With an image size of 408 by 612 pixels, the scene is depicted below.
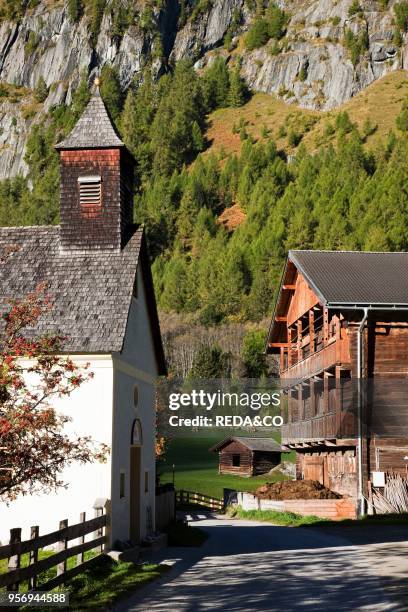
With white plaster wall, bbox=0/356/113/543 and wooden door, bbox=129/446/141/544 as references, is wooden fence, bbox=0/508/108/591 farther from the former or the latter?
wooden door, bbox=129/446/141/544

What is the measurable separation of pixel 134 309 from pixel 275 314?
2157 centimetres

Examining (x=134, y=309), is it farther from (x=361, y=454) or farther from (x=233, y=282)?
(x=233, y=282)

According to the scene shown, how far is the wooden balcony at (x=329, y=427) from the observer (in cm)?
3059

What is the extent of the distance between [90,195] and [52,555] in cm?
973

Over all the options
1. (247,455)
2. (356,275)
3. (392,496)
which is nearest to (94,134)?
(356,275)

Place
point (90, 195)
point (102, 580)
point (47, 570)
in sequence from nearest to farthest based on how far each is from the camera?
point (102, 580) < point (47, 570) < point (90, 195)

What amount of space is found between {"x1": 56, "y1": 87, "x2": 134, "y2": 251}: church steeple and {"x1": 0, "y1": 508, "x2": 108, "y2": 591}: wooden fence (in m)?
6.54

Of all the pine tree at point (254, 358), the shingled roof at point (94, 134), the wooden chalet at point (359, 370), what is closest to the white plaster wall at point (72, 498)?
the shingled roof at point (94, 134)

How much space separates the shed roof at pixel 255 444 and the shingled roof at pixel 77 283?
36285 millimetres

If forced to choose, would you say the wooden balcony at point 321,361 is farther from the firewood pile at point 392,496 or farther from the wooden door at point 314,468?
the firewood pile at point 392,496

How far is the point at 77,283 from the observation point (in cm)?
1983

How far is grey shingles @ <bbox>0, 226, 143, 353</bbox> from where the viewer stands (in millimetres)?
18453

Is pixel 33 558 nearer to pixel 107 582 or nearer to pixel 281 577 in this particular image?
pixel 107 582

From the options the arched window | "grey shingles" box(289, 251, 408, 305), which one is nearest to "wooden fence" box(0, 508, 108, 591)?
the arched window
